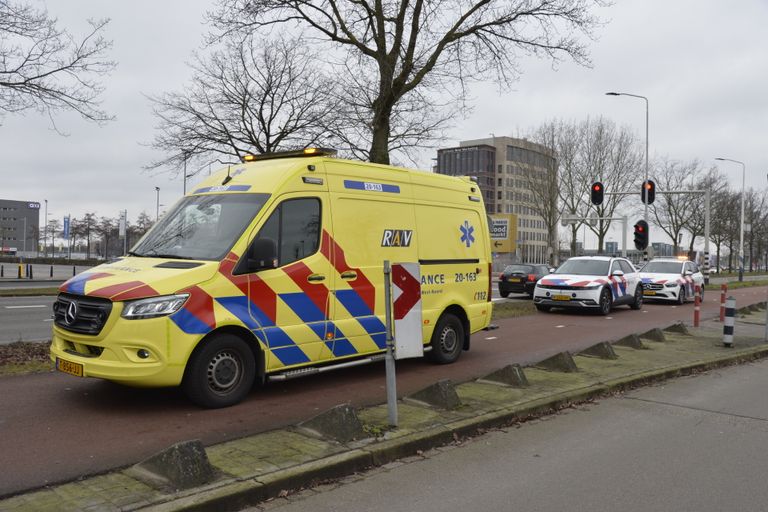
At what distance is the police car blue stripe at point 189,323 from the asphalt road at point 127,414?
2.73ft

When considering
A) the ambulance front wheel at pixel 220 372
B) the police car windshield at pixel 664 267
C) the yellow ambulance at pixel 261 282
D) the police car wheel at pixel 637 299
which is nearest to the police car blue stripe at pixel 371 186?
the yellow ambulance at pixel 261 282

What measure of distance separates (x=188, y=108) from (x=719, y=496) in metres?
22.4

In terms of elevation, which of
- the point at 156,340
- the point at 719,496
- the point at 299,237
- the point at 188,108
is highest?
the point at 188,108

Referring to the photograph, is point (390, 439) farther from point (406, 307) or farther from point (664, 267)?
point (664, 267)

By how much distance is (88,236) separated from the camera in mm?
77500

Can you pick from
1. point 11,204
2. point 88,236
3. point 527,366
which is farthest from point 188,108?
point 11,204

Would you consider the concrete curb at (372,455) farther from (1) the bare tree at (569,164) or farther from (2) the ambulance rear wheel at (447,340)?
(1) the bare tree at (569,164)

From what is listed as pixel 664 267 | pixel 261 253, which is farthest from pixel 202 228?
pixel 664 267

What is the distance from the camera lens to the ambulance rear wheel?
8.83 metres

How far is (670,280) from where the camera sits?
2239cm

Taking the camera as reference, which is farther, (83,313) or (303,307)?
(303,307)

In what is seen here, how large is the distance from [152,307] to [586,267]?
15.4 m

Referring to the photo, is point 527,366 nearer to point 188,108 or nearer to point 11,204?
point 188,108

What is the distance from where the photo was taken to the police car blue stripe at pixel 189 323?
5719mm
